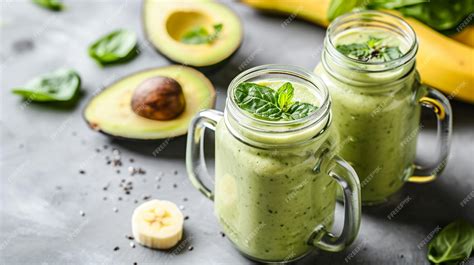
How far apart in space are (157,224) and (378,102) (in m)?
0.57

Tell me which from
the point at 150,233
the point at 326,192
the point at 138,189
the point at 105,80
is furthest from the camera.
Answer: the point at 105,80

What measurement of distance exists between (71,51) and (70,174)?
1.75ft

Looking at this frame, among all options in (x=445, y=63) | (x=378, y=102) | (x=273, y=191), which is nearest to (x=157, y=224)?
(x=273, y=191)

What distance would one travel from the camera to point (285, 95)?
134cm

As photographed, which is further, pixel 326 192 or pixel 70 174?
pixel 70 174

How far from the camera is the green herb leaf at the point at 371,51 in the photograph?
1.48 meters

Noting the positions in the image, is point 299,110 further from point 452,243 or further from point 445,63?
point 445,63

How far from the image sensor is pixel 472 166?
1.75 m

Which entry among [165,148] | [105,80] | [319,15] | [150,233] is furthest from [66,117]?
[319,15]

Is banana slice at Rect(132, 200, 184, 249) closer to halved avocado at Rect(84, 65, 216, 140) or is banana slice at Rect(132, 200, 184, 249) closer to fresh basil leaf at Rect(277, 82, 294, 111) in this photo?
halved avocado at Rect(84, 65, 216, 140)

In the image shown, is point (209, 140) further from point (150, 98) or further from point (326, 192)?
point (326, 192)

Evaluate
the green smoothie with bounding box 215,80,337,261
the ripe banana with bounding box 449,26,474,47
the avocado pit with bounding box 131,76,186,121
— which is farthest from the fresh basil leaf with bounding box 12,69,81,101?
the ripe banana with bounding box 449,26,474,47

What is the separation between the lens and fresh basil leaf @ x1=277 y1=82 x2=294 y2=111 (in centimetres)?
133

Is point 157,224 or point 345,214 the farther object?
point 157,224
